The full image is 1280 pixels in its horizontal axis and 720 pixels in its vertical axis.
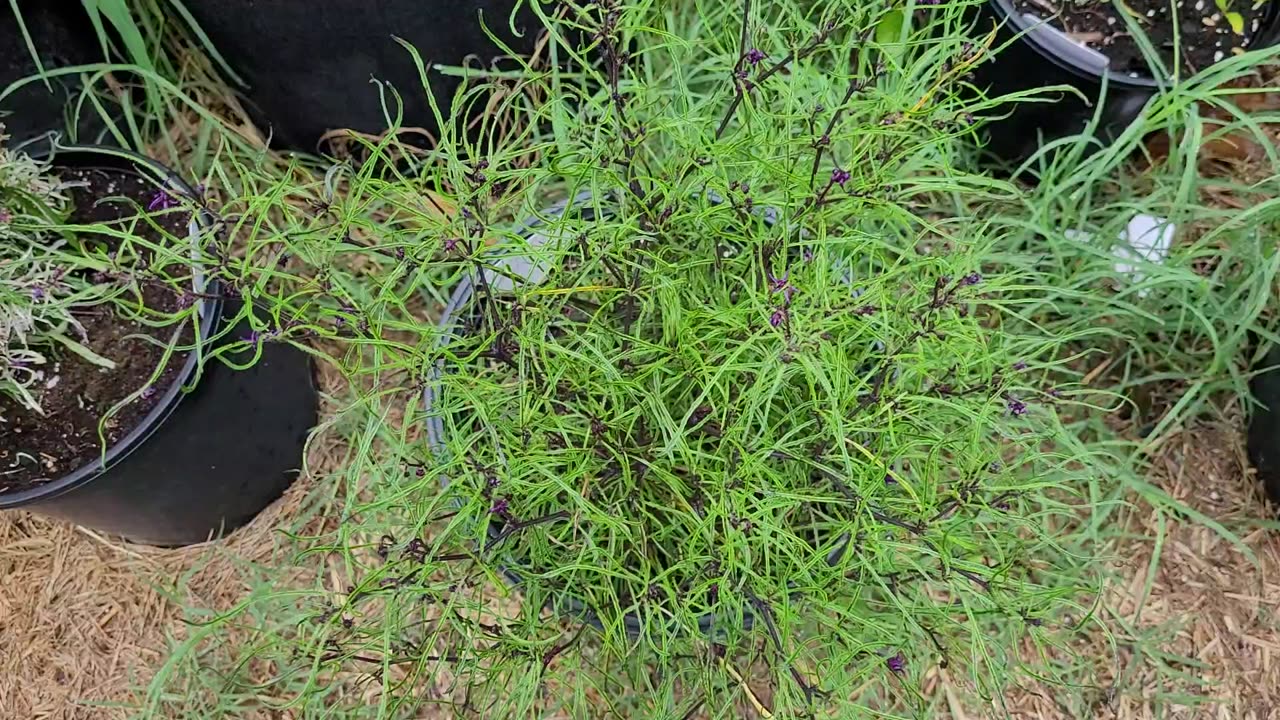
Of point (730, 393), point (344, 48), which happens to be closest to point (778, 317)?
point (730, 393)

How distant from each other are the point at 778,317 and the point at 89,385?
88 centimetres

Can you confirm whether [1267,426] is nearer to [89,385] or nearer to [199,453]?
[199,453]

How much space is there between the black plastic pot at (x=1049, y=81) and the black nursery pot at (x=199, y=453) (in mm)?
1069

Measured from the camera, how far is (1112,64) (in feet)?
4.36

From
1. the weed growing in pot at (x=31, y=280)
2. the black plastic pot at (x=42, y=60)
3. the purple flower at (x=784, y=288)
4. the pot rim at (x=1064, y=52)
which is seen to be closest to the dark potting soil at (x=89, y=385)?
the weed growing in pot at (x=31, y=280)

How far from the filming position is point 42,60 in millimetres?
1238

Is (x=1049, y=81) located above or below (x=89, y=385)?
above

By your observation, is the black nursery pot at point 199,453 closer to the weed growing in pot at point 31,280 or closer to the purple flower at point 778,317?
the weed growing in pot at point 31,280

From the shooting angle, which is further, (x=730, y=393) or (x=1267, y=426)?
(x=1267, y=426)

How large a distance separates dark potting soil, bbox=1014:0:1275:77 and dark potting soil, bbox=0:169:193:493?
1297mm

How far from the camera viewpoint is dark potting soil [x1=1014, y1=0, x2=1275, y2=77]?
4.40 ft

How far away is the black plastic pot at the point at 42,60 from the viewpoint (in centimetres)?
121

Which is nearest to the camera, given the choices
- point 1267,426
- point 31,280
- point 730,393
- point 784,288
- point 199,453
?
point 784,288

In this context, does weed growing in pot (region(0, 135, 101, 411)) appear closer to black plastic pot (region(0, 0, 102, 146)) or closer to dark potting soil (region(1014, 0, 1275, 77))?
black plastic pot (region(0, 0, 102, 146))
